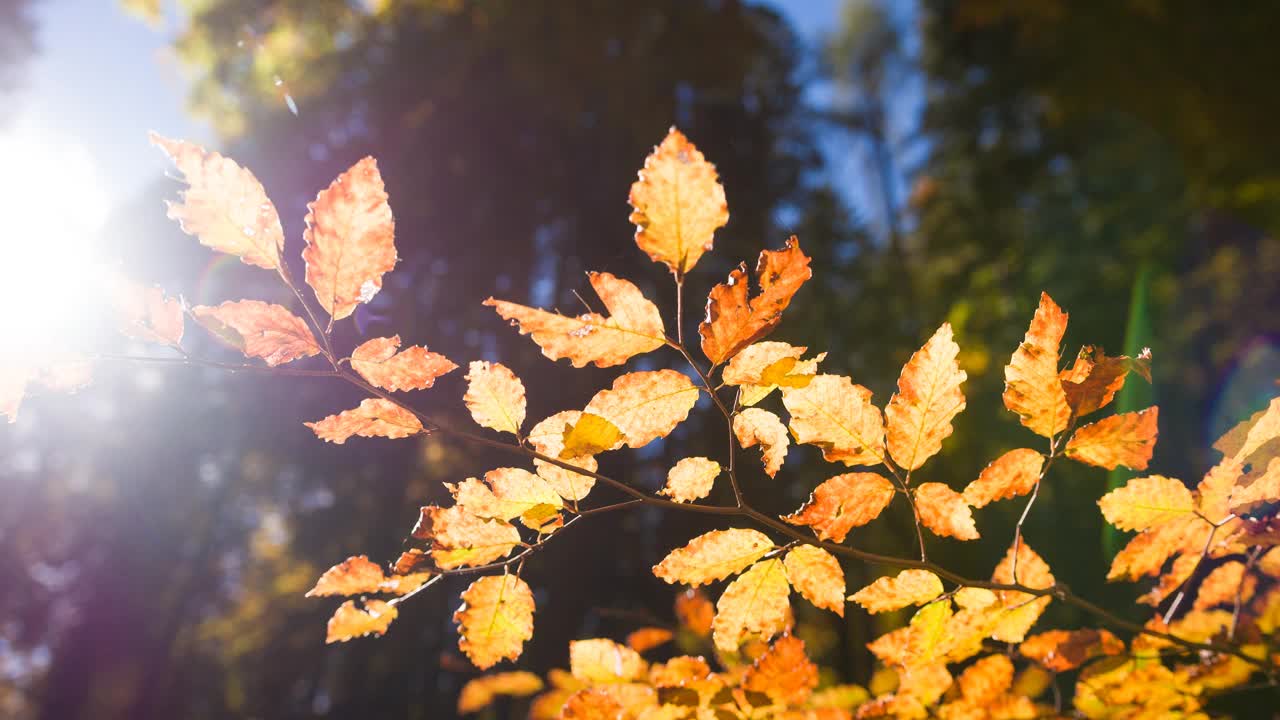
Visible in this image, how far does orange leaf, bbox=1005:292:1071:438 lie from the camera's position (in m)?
0.50

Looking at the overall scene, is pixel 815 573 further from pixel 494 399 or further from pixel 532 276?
pixel 532 276

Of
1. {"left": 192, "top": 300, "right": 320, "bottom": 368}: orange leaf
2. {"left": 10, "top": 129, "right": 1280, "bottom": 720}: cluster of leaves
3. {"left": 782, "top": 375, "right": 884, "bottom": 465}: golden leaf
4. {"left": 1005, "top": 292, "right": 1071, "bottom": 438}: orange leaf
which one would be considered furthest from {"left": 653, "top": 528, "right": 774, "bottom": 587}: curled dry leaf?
{"left": 192, "top": 300, "right": 320, "bottom": 368}: orange leaf

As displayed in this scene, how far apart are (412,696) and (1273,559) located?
4.83 metres

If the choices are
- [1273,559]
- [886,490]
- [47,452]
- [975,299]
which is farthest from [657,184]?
[47,452]

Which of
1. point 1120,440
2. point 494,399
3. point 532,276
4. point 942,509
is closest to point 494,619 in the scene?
point 494,399

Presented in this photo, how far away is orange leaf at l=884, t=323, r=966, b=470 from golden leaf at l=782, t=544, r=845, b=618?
12cm

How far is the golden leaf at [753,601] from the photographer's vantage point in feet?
1.94

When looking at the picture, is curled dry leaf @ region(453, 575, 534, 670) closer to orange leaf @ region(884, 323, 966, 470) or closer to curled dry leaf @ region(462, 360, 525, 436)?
curled dry leaf @ region(462, 360, 525, 436)

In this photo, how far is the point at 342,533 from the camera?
537 cm

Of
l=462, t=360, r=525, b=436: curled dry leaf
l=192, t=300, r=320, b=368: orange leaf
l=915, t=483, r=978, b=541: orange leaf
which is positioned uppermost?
l=192, t=300, r=320, b=368: orange leaf

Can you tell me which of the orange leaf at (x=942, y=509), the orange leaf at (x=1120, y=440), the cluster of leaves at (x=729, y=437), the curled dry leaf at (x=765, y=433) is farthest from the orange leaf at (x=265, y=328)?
the orange leaf at (x=1120, y=440)

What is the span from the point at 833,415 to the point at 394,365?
350mm

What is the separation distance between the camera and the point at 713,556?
0.57 m

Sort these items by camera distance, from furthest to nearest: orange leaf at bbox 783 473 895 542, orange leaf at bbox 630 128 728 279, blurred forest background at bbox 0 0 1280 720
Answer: blurred forest background at bbox 0 0 1280 720 < orange leaf at bbox 783 473 895 542 < orange leaf at bbox 630 128 728 279
